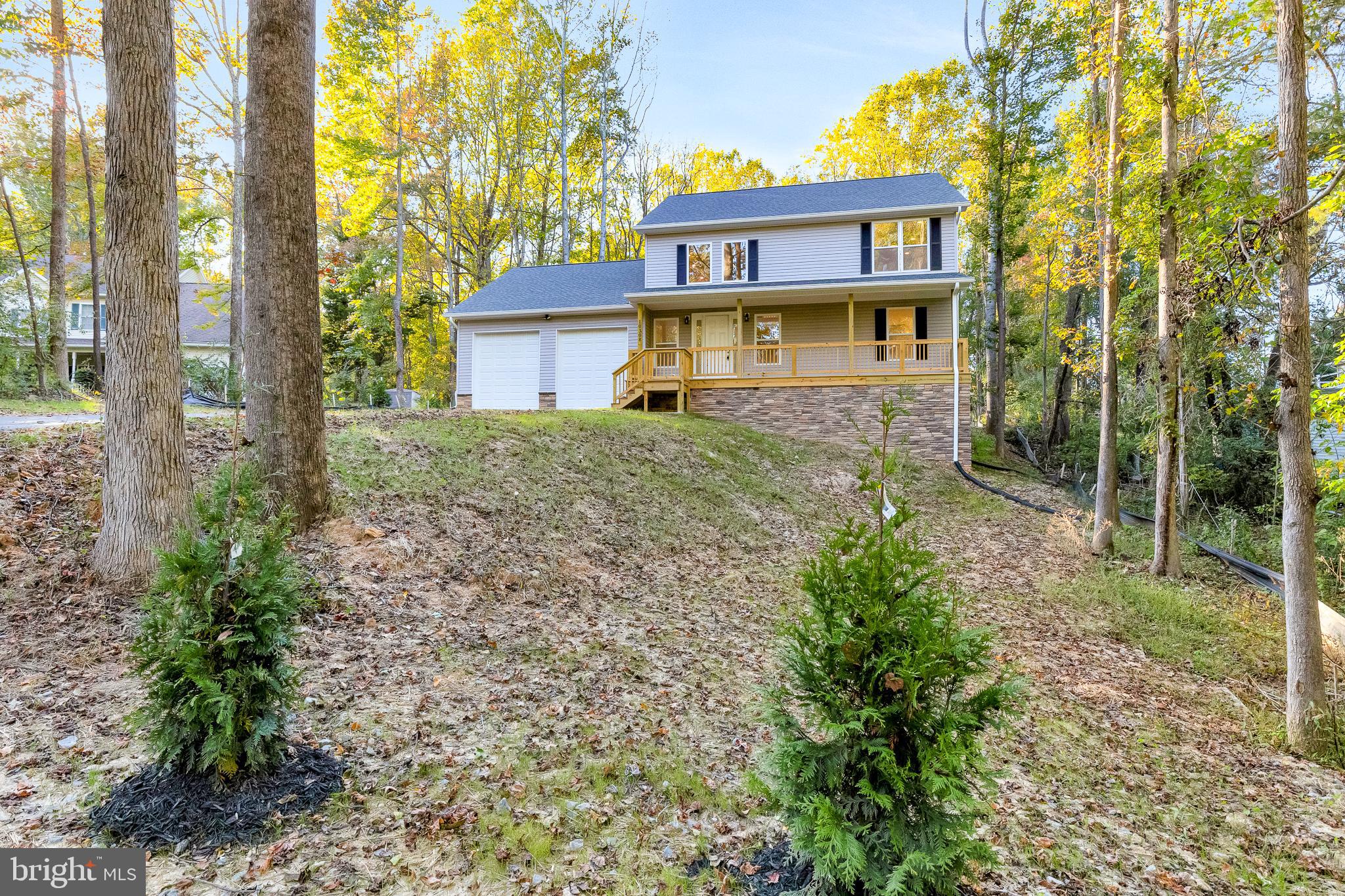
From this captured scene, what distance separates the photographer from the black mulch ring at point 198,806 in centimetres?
252

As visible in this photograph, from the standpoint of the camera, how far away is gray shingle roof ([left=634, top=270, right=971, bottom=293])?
1521 centimetres

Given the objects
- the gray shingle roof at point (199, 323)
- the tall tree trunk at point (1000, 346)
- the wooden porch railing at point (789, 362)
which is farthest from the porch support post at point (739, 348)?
the gray shingle roof at point (199, 323)

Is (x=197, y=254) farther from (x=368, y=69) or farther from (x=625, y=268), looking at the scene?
(x=625, y=268)

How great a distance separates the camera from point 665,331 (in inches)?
712

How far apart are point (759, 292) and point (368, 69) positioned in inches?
549

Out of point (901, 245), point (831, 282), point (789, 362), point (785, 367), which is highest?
point (901, 245)

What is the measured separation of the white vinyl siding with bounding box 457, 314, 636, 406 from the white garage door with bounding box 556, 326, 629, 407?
0.50ft

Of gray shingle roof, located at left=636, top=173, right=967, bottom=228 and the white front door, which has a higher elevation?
gray shingle roof, located at left=636, top=173, right=967, bottom=228

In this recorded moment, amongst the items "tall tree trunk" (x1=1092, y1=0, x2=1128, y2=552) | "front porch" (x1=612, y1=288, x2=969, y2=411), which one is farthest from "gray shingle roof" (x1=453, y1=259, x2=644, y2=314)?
"tall tree trunk" (x1=1092, y1=0, x2=1128, y2=552)

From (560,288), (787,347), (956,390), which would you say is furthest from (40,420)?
(956,390)

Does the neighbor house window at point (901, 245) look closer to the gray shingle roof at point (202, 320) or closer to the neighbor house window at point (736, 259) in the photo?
the neighbor house window at point (736, 259)

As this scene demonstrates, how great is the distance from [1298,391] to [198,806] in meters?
7.55

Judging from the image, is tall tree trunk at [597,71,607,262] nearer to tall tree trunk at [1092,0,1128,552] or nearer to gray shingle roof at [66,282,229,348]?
gray shingle roof at [66,282,229,348]

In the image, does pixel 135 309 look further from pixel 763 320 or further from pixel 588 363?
pixel 763 320
